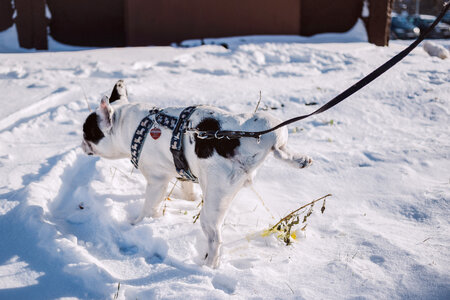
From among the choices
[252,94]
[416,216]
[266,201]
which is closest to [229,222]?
[266,201]

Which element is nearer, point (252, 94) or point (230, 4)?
point (252, 94)

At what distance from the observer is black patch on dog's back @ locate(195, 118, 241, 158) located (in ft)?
6.77

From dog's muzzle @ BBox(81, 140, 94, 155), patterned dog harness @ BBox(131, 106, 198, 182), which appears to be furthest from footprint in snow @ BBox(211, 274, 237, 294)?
dog's muzzle @ BBox(81, 140, 94, 155)

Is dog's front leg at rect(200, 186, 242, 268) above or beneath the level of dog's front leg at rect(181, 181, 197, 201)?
above

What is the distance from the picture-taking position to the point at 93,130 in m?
2.66

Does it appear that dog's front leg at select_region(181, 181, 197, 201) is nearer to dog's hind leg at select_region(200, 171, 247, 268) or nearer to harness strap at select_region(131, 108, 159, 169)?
harness strap at select_region(131, 108, 159, 169)

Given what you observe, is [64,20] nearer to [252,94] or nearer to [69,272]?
[252,94]

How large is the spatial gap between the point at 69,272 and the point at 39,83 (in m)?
4.33

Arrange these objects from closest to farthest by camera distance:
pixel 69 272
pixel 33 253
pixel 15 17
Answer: pixel 69 272, pixel 33 253, pixel 15 17

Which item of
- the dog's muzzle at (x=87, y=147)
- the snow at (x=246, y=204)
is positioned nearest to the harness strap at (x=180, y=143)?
the snow at (x=246, y=204)

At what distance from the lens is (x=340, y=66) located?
7086 millimetres

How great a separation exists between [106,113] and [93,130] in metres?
0.22

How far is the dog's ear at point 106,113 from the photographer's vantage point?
2.48 m

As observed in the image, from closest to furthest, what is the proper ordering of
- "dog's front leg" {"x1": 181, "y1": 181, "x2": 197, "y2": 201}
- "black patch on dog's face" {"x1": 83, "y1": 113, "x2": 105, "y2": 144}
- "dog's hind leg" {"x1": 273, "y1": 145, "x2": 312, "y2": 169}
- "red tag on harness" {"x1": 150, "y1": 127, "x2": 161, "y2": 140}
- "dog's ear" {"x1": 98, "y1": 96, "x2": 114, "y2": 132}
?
"dog's hind leg" {"x1": 273, "y1": 145, "x2": 312, "y2": 169}
"red tag on harness" {"x1": 150, "y1": 127, "x2": 161, "y2": 140}
"dog's ear" {"x1": 98, "y1": 96, "x2": 114, "y2": 132}
"black patch on dog's face" {"x1": 83, "y1": 113, "x2": 105, "y2": 144}
"dog's front leg" {"x1": 181, "y1": 181, "x2": 197, "y2": 201}
